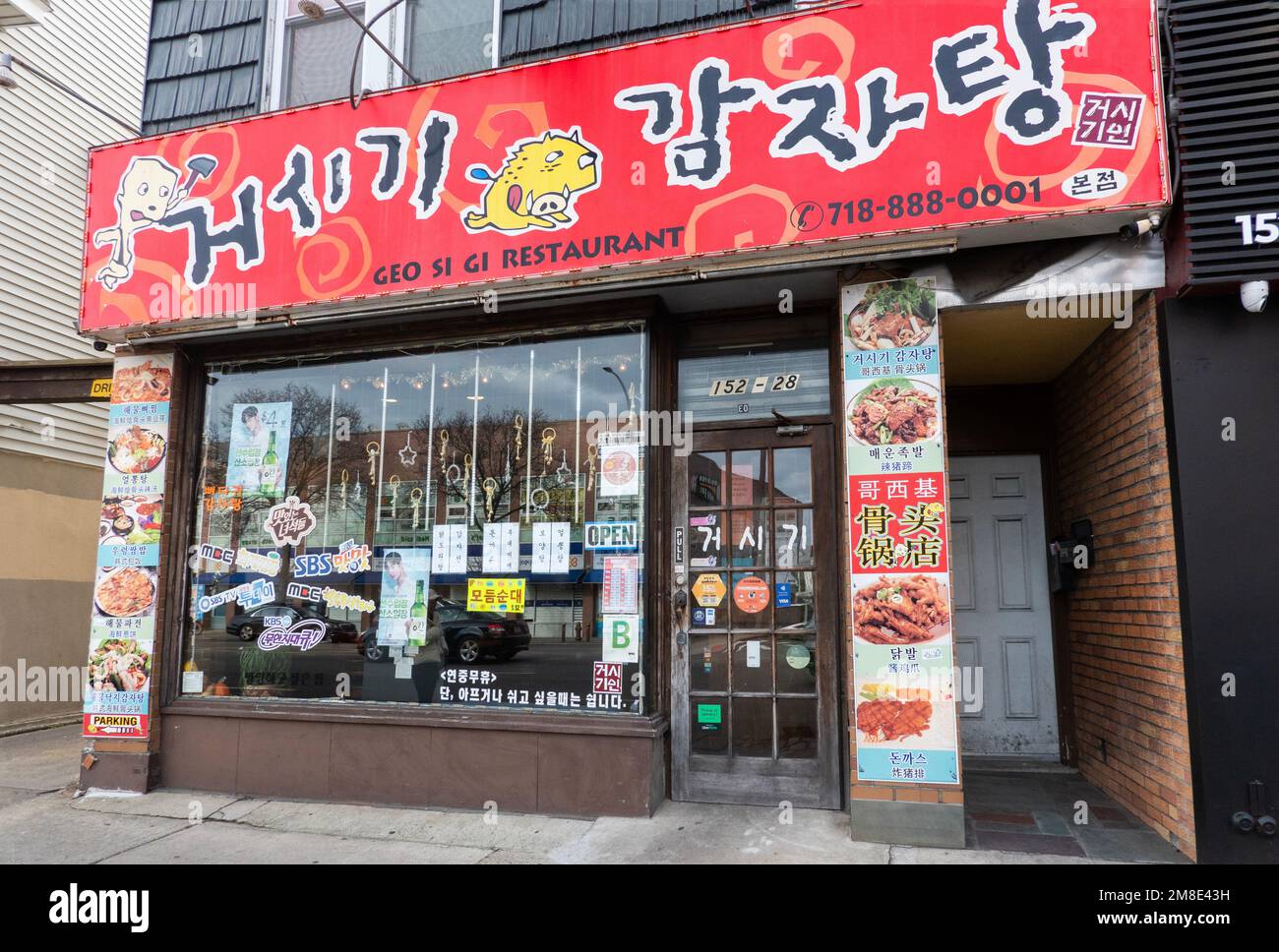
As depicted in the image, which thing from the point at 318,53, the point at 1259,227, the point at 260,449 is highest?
the point at 318,53

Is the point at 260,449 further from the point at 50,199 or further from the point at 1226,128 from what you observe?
the point at 1226,128

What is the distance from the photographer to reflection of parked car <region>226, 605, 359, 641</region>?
615 centimetres

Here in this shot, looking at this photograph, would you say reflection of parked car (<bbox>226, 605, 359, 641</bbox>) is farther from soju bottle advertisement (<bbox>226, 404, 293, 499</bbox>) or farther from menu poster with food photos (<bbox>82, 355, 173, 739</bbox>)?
soju bottle advertisement (<bbox>226, 404, 293, 499</bbox>)

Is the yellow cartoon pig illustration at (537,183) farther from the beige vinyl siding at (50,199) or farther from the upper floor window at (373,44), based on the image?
the beige vinyl siding at (50,199)

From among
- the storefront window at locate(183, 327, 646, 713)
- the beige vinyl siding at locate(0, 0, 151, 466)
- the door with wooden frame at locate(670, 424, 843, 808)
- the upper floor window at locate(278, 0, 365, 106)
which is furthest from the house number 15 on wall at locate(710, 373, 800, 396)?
Answer: the beige vinyl siding at locate(0, 0, 151, 466)

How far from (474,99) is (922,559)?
4373mm

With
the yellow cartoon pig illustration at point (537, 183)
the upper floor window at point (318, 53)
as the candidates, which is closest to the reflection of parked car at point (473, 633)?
the yellow cartoon pig illustration at point (537, 183)

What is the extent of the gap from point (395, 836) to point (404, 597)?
1663mm

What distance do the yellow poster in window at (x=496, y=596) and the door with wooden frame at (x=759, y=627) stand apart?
3.70 ft

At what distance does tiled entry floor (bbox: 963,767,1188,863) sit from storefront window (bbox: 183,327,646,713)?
235 cm

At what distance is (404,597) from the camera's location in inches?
239

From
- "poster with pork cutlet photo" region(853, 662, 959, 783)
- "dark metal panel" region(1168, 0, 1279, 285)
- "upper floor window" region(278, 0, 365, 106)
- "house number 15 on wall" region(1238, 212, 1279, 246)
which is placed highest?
"upper floor window" region(278, 0, 365, 106)

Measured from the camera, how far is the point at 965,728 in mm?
6680

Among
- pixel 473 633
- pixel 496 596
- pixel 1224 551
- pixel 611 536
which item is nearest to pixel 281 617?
pixel 473 633
